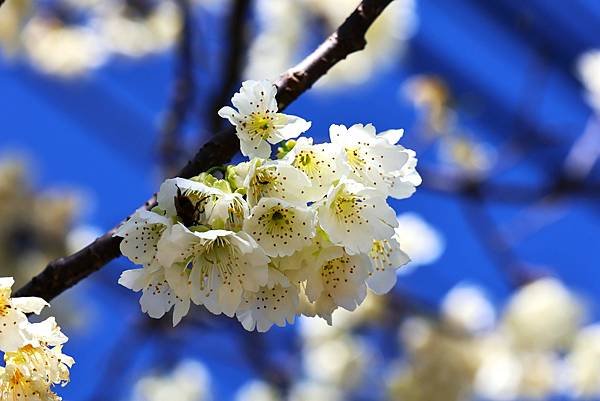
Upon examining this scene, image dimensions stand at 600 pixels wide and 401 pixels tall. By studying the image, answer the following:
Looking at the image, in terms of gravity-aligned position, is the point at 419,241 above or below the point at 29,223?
above

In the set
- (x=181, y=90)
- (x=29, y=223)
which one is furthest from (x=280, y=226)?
(x=29, y=223)

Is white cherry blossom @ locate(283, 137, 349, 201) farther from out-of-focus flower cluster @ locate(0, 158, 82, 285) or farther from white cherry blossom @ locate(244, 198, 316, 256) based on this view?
out-of-focus flower cluster @ locate(0, 158, 82, 285)

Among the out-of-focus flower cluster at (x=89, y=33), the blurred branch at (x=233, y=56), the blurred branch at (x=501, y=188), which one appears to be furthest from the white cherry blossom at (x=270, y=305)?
the out-of-focus flower cluster at (x=89, y=33)

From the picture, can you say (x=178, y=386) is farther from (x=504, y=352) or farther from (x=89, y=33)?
(x=504, y=352)

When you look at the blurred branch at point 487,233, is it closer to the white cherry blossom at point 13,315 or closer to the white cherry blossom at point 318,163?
the white cherry blossom at point 318,163

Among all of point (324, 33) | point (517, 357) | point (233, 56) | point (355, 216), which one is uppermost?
point (324, 33)

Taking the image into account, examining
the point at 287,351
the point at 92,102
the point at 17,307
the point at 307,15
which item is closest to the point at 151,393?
the point at 287,351

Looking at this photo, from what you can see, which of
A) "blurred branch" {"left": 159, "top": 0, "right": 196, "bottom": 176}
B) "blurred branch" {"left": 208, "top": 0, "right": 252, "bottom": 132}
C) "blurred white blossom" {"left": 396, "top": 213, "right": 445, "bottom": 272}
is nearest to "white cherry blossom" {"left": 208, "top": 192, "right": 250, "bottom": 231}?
"blurred branch" {"left": 208, "top": 0, "right": 252, "bottom": 132}
